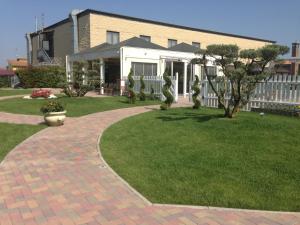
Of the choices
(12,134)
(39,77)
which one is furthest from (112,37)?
(12,134)

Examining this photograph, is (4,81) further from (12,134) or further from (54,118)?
(12,134)

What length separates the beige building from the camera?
28.4 m

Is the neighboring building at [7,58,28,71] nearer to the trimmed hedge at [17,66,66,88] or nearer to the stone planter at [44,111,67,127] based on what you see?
the trimmed hedge at [17,66,66,88]

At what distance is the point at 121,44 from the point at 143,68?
7.83ft

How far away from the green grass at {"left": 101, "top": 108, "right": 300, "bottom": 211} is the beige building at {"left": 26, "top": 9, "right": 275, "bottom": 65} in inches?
853

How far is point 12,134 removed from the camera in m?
8.51

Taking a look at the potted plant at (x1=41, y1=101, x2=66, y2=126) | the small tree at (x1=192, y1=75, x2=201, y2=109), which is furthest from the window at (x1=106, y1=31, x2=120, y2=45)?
the potted plant at (x1=41, y1=101, x2=66, y2=126)

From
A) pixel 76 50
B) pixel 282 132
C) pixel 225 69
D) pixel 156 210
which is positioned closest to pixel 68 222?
pixel 156 210

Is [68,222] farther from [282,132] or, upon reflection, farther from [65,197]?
[282,132]

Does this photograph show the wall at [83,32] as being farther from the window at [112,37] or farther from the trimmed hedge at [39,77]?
the trimmed hedge at [39,77]

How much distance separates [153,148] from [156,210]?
116 inches

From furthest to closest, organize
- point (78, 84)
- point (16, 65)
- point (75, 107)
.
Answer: point (16, 65), point (78, 84), point (75, 107)

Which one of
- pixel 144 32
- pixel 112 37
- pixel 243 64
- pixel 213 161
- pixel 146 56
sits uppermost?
pixel 144 32

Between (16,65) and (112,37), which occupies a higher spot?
(112,37)
